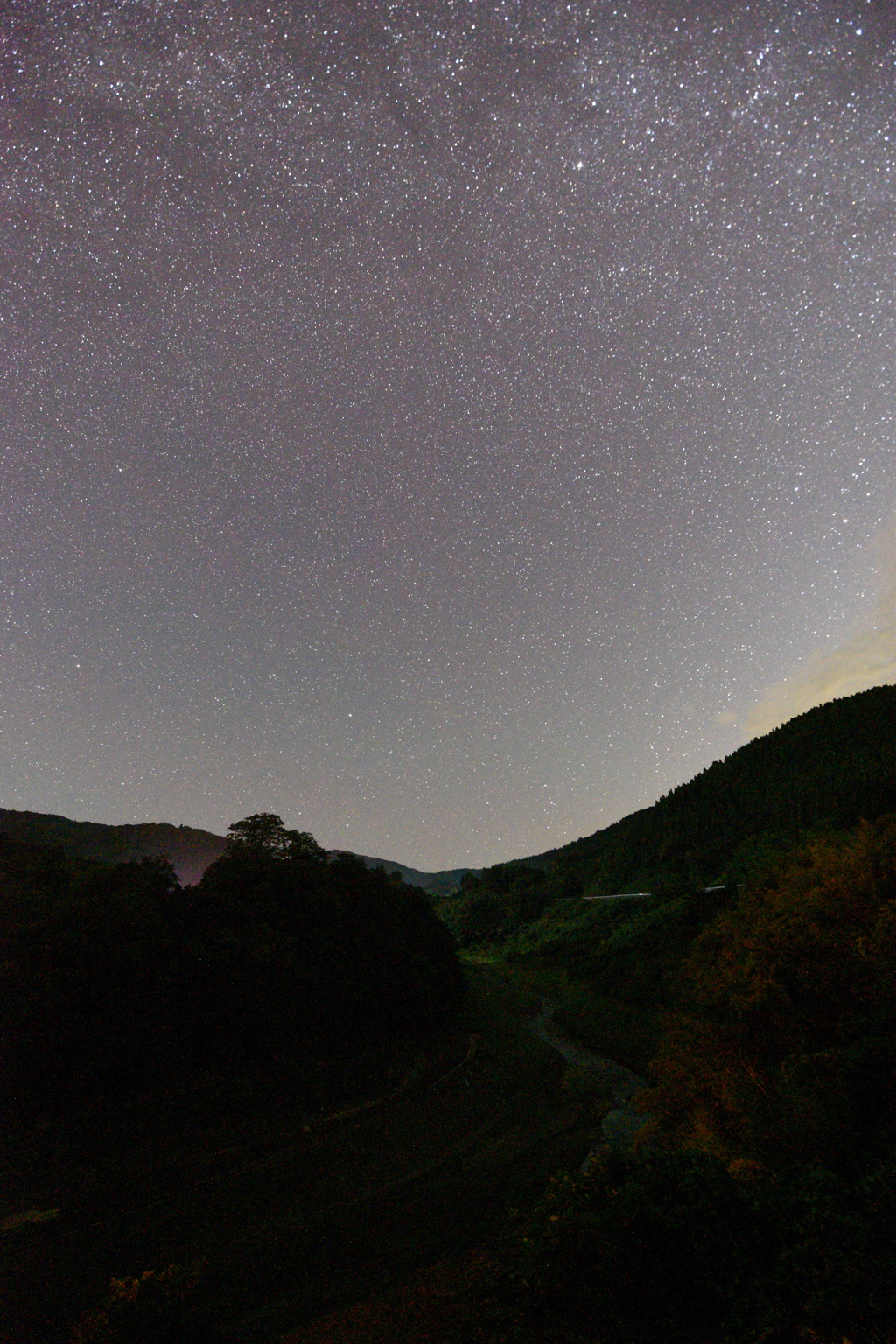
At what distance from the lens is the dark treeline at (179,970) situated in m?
19.3

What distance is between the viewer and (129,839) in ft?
404

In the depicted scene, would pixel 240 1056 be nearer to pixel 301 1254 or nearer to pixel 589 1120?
pixel 301 1254

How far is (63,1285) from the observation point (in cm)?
1319

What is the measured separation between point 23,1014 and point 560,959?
182 ft

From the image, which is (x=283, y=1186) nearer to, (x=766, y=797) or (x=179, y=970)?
(x=179, y=970)

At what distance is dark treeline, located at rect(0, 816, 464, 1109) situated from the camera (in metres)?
19.3

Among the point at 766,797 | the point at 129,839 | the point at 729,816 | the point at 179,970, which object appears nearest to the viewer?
the point at 179,970

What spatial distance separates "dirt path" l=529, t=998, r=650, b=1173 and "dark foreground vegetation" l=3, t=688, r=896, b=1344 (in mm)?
787

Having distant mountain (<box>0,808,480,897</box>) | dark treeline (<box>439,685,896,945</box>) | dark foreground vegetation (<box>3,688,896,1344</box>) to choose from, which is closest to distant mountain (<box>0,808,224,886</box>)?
distant mountain (<box>0,808,480,897</box>)

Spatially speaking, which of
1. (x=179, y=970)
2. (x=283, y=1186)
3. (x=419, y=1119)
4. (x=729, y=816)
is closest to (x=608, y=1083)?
(x=419, y=1119)

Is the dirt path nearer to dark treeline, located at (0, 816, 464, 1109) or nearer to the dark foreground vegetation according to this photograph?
the dark foreground vegetation

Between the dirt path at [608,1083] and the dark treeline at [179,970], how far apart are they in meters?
7.84

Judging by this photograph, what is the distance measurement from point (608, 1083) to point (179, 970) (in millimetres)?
18721

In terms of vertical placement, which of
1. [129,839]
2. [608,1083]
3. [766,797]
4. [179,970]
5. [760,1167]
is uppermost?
[129,839]
